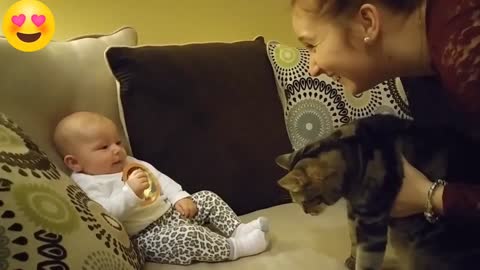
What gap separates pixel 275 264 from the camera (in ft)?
4.30

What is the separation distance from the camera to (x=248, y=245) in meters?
1.35

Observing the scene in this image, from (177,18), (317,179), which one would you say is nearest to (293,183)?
(317,179)

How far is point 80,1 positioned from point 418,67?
4.21 ft

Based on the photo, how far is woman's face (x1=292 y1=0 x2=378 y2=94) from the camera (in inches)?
40.3

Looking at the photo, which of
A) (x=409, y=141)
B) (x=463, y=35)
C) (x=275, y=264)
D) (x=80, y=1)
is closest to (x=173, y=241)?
(x=275, y=264)

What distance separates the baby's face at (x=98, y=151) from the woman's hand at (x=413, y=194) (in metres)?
0.66

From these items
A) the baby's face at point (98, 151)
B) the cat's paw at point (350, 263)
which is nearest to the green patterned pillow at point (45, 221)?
the baby's face at point (98, 151)

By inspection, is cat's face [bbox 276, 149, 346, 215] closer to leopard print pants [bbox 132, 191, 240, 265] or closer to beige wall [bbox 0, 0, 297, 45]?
leopard print pants [bbox 132, 191, 240, 265]

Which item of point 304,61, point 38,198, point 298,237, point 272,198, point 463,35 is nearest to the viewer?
point 463,35

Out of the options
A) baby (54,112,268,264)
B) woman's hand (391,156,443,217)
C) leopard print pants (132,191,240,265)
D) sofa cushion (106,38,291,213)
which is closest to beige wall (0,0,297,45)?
sofa cushion (106,38,291,213)

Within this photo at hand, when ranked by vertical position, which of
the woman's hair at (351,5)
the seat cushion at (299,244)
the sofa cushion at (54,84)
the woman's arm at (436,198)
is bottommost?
the seat cushion at (299,244)

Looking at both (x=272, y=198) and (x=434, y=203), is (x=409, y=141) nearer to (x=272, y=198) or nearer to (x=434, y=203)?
(x=434, y=203)

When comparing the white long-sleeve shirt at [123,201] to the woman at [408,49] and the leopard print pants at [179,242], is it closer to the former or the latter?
the leopard print pants at [179,242]

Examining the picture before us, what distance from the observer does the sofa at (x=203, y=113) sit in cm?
133
